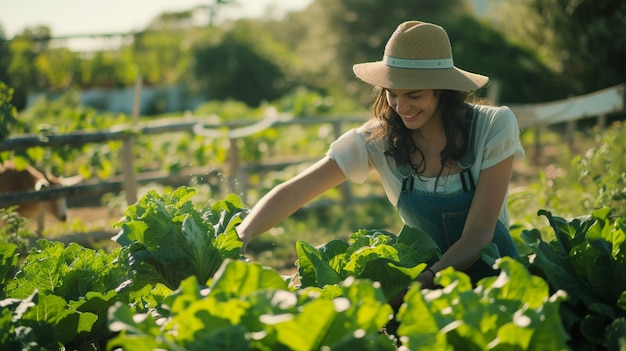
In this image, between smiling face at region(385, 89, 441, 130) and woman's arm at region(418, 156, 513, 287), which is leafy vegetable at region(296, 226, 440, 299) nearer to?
woman's arm at region(418, 156, 513, 287)

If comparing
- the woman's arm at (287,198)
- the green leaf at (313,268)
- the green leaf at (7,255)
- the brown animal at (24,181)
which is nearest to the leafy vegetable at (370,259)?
the green leaf at (313,268)

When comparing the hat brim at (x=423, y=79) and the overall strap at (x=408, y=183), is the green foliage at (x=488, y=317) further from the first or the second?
the overall strap at (x=408, y=183)

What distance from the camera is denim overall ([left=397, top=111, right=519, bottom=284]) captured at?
2598 millimetres

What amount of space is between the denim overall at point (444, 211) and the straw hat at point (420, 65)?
30 cm

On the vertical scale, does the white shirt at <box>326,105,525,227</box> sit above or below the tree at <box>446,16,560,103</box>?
above

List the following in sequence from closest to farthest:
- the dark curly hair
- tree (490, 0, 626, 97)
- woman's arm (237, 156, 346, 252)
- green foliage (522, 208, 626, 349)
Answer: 1. green foliage (522, 208, 626, 349)
2. woman's arm (237, 156, 346, 252)
3. the dark curly hair
4. tree (490, 0, 626, 97)

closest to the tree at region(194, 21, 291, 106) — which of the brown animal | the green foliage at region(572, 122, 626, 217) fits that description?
the brown animal

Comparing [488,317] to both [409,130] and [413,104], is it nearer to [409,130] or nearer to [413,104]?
[413,104]

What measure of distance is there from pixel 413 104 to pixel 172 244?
946mm

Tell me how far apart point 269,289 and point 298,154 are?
9770mm

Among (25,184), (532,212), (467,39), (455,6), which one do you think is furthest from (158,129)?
(455,6)

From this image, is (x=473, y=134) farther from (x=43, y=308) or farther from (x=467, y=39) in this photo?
Answer: (x=467, y=39)

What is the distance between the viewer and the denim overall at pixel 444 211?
260 centimetres

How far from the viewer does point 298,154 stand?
443 inches
